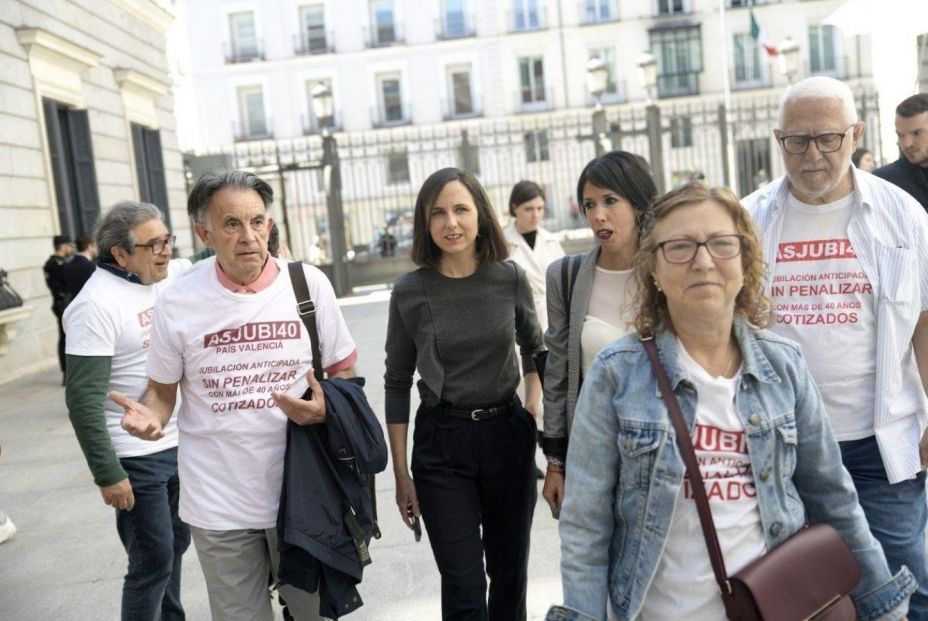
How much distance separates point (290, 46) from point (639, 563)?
43.2 meters

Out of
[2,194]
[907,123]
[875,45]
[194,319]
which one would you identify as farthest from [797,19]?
[194,319]

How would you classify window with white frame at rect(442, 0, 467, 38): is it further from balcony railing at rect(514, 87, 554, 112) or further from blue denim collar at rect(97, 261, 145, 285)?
blue denim collar at rect(97, 261, 145, 285)

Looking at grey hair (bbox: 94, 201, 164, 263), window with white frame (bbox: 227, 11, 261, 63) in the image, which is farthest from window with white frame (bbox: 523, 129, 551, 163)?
window with white frame (bbox: 227, 11, 261, 63)

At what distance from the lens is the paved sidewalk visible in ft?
14.6

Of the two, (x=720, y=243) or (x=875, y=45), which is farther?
(x=875, y=45)

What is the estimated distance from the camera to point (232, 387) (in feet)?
9.79

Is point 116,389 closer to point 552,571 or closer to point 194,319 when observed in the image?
point 194,319

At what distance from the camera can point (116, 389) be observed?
3609 mm

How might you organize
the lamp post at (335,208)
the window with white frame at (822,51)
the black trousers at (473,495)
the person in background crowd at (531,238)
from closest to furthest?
the black trousers at (473,495)
the person in background crowd at (531,238)
the lamp post at (335,208)
the window with white frame at (822,51)

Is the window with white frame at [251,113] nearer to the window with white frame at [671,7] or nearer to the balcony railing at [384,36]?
the balcony railing at [384,36]

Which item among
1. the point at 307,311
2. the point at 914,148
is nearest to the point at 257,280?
the point at 307,311

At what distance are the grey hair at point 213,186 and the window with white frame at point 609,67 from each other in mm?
39692

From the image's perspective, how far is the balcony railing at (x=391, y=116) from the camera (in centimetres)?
4197

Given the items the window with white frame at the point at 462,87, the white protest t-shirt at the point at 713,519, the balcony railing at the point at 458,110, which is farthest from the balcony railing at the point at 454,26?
the white protest t-shirt at the point at 713,519
